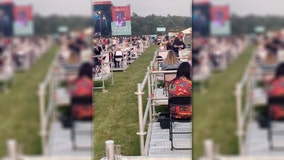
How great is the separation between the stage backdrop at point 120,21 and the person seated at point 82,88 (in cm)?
257

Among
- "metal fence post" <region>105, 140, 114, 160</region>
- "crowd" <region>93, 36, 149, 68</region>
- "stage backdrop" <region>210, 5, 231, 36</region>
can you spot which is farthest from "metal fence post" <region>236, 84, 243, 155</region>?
"crowd" <region>93, 36, 149, 68</region>

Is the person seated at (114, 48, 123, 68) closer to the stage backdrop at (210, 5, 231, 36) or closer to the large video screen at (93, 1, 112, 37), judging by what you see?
the large video screen at (93, 1, 112, 37)

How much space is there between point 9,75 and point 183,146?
2515mm

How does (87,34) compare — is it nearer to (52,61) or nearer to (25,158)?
(52,61)

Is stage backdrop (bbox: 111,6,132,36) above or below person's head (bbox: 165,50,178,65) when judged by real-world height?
above

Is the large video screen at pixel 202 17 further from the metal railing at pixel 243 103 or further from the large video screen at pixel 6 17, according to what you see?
the large video screen at pixel 6 17

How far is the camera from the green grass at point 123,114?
4.38 meters

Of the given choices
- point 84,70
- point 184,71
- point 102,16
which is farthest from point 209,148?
point 102,16

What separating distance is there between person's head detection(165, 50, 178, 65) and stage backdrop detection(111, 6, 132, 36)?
1.41 feet

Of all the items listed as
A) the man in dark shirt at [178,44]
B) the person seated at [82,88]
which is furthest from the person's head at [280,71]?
the man in dark shirt at [178,44]

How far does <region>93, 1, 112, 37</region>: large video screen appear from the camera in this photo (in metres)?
3.66

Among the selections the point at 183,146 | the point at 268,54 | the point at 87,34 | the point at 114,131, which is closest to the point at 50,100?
the point at 87,34

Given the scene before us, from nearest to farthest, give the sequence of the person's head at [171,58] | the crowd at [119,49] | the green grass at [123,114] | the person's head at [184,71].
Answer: the person's head at [184,71]
the person's head at [171,58]
the green grass at [123,114]
the crowd at [119,49]

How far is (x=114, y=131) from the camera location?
482 centimetres
